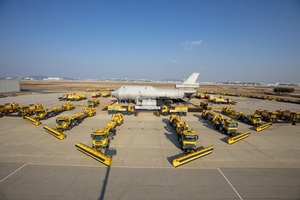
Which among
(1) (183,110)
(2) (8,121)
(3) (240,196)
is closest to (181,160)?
(3) (240,196)

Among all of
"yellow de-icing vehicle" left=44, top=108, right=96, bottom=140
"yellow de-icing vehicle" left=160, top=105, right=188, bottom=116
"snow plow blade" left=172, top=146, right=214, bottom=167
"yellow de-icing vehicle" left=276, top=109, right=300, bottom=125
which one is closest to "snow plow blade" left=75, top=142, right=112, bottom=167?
"yellow de-icing vehicle" left=44, top=108, right=96, bottom=140

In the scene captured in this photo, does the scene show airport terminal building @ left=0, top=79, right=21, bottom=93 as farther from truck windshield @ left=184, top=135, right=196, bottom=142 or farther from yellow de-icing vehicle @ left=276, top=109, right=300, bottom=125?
yellow de-icing vehicle @ left=276, top=109, right=300, bottom=125

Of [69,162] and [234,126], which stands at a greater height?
[234,126]

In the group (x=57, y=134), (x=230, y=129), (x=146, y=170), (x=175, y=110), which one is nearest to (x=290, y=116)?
(x=230, y=129)

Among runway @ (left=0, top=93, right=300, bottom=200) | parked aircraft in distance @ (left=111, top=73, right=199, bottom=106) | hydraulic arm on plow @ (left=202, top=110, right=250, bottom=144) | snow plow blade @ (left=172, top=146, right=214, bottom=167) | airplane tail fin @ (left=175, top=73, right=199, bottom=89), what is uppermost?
airplane tail fin @ (left=175, top=73, right=199, bottom=89)

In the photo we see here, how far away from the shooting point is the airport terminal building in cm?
5731

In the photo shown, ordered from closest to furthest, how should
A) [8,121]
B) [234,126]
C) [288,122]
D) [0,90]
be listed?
[234,126]
[8,121]
[288,122]
[0,90]

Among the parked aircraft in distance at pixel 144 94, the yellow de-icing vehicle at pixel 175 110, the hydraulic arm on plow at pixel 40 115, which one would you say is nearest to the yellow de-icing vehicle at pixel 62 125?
the hydraulic arm on plow at pixel 40 115

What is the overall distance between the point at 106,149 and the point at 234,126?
15.8 meters

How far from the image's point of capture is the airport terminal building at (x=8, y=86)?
188 feet

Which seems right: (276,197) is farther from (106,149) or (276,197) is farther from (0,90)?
(0,90)

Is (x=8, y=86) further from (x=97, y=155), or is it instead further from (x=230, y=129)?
(x=230, y=129)

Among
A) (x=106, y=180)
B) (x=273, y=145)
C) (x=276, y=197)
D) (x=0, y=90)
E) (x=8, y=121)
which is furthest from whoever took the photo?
(x=0, y=90)

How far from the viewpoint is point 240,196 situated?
8.88 metres
